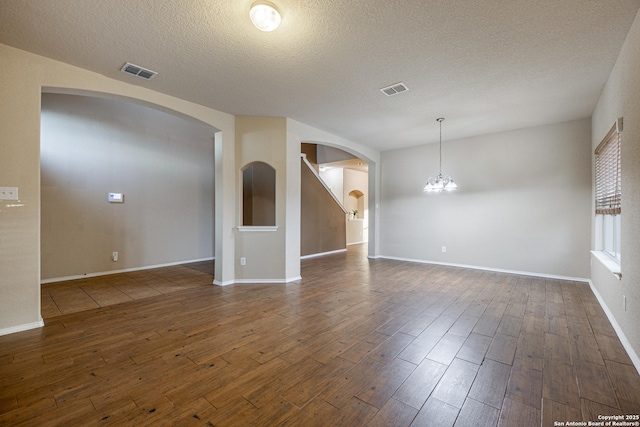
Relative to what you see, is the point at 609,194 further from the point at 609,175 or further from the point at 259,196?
the point at 259,196

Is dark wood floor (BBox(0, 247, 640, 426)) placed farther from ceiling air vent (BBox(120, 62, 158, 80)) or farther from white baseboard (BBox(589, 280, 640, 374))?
ceiling air vent (BBox(120, 62, 158, 80))

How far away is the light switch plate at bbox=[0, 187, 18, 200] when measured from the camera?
2488mm

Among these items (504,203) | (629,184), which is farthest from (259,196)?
(629,184)

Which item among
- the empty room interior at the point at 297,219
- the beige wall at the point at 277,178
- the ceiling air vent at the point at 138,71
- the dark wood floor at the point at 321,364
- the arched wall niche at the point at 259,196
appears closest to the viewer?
the dark wood floor at the point at 321,364

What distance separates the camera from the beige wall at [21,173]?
2.50m

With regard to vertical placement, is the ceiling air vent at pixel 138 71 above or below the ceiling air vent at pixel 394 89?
above

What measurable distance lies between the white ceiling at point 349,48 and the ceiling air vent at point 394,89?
0.10 meters

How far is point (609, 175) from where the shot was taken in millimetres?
3287

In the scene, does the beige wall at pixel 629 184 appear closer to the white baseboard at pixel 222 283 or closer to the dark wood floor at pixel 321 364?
the dark wood floor at pixel 321 364

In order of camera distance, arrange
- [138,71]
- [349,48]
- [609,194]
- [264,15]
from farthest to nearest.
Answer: [609,194] → [138,71] → [349,48] → [264,15]

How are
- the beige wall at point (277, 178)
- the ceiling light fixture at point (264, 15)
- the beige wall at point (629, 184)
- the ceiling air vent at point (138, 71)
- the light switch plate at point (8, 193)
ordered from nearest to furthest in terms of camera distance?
1. the ceiling light fixture at point (264, 15)
2. the beige wall at point (629, 184)
3. the light switch plate at point (8, 193)
4. the ceiling air vent at point (138, 71)
5. the beige wall at point (277, 178)

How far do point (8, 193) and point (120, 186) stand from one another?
9.24 feet

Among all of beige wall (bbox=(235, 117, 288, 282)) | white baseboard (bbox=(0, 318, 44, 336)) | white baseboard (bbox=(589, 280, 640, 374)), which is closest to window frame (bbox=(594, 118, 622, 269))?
white baseboard (bbox=(589, 280, 640, 374))

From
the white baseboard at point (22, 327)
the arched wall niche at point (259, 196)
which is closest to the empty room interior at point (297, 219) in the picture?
the white baseboard at point (22, 327)
